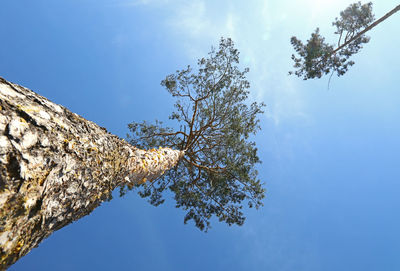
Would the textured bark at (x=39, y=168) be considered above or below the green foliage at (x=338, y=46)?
below

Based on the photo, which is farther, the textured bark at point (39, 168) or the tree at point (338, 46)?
the tree at point (338, 46)

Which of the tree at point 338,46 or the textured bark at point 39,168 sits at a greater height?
the tree at point 338,46

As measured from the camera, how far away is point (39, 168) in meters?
1.49

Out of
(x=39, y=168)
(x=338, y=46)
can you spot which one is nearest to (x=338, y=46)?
(x=338, y=46)

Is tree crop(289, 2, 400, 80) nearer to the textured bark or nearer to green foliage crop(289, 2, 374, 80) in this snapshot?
green foliage crop(289, 2, 374, 80)

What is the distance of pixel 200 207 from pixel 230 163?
2.04 meters

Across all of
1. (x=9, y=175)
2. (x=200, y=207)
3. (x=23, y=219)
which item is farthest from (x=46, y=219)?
(x=200, y=207)

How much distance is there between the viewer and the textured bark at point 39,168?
4.32ft

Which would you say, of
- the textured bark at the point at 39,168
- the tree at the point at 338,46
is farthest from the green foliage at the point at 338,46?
the textured bark at the point at 39,168

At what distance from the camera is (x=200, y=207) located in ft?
27.2

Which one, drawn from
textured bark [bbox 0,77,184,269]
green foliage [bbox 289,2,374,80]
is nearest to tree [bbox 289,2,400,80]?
green foliage [bbox 289,2,374,80]

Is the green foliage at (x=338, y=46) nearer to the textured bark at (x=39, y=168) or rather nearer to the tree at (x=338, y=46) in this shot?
the tree at (x=338, y=46)

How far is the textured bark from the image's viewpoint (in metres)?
1.32

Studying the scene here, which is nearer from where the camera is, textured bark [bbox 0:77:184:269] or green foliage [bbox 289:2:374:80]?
textured bark [bbox 0:77:184:269]
